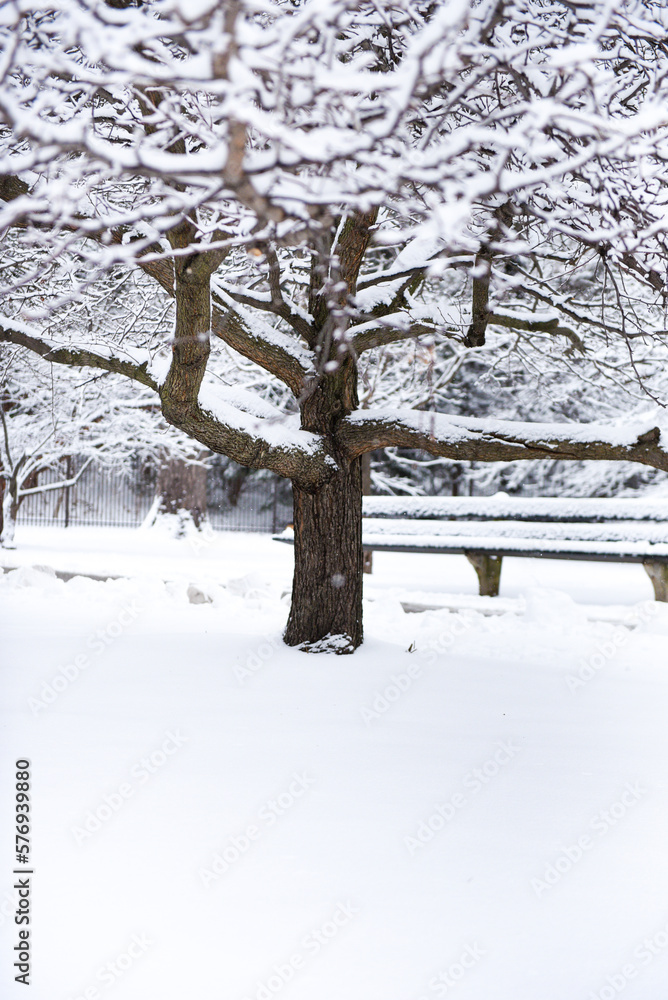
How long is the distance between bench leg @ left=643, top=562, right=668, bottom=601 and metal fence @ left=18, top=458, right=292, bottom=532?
15.7 m

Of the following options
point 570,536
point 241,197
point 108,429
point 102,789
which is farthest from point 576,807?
point 108,429

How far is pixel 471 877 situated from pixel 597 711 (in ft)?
6.72

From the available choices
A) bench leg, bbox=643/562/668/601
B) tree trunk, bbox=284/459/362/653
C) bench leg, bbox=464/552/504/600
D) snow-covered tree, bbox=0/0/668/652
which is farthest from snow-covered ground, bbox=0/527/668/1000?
bench leg, bbox=464/552/504/600

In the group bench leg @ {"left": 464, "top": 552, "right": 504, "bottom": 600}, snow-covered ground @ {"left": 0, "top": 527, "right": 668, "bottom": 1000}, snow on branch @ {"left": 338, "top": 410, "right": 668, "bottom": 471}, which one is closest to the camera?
snow-covered ground @ {"left": 0, "top": 527, "right": 668, "bottom": 1000}

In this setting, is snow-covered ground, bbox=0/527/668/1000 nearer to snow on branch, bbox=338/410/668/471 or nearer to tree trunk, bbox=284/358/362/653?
tree trunk, bbox=284/358/362/653

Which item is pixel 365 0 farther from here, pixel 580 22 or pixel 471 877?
pixel 471 877

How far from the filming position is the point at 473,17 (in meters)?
2.17

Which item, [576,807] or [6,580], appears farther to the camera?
[6,580]

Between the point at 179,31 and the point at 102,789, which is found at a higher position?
the point at 179,31

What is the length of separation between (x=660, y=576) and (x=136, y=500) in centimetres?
1868

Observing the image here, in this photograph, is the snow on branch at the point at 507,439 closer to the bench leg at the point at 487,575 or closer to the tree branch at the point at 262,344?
the tree branch at the point at 262,344

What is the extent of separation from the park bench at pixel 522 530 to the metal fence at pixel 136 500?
13.5 m

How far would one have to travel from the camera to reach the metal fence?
76.2 feet

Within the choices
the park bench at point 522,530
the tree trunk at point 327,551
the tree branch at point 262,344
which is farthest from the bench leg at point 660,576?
the tree branch at point 262,344
